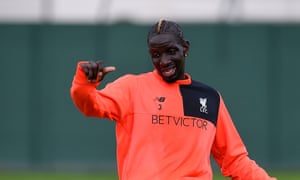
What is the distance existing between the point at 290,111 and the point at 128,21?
339 cm

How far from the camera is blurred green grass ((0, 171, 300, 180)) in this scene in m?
13.8

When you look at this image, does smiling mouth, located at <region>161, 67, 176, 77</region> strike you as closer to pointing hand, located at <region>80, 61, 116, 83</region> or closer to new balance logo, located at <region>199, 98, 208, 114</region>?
new balance logo, located at <region>199, 98, 208, 114</region>

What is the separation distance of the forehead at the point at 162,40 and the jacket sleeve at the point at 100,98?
0.97 ft

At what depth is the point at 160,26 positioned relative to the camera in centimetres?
563

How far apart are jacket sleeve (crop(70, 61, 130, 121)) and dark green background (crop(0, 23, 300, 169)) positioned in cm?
1018

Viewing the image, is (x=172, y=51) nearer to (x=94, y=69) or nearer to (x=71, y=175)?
(x=94, y=69)

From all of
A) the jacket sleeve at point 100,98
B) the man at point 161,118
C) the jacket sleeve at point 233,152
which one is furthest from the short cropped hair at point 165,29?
the jacket sleeve at point 233,152

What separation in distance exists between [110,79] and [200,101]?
9.77 meters

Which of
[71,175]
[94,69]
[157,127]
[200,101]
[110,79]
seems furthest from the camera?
[110,79]

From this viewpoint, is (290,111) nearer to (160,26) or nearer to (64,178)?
(64,178)

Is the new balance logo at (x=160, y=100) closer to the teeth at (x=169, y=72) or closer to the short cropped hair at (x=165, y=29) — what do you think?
the teeth at (x=169, y=72)

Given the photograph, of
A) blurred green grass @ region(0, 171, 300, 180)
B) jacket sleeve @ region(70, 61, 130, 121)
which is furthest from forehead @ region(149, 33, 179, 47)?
blurred green grass @ region(0, 171, 300, 180)

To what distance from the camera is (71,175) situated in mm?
14547

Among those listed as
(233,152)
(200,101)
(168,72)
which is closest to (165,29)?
(168,72)
